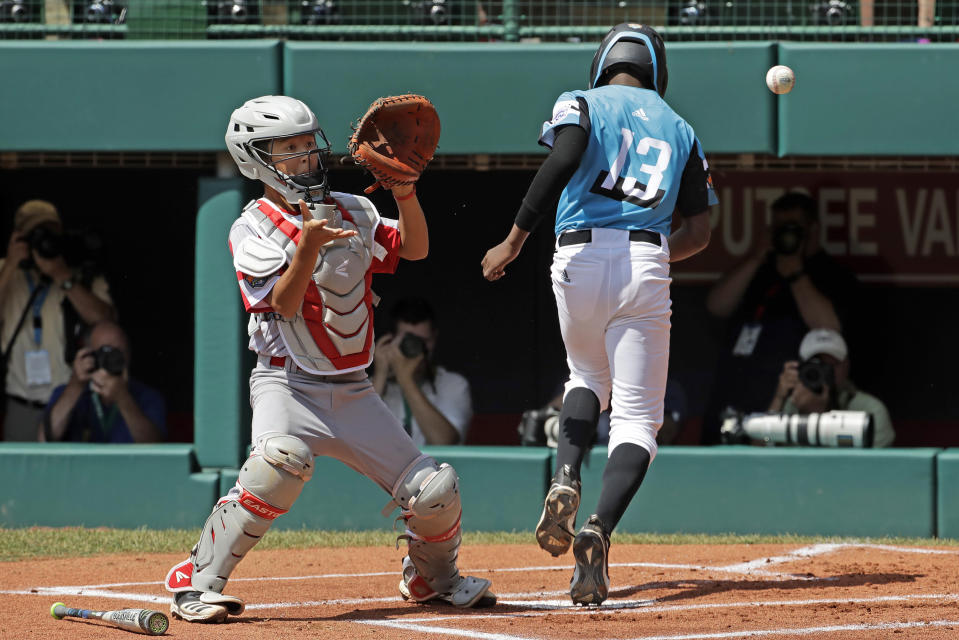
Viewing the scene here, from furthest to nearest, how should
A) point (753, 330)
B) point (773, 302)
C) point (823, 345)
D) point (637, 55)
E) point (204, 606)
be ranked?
point (753, 330) → point (773, 302) → point (823, 345) → point (637, 55) → point (204, 606)

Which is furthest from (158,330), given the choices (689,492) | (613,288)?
(613,288)

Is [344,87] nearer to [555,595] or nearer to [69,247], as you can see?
[69,247]

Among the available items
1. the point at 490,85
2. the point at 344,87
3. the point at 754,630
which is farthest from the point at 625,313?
the point at 344,87

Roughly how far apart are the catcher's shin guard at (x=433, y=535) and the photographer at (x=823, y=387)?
3.18 m

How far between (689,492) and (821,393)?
0.92 metres

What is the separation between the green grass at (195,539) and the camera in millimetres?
6148

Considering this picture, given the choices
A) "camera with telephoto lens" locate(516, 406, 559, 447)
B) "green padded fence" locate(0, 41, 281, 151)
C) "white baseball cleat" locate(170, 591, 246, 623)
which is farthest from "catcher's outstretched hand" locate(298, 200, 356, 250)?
"camera with telephoto lens" locate(516, 406, 559, 447)

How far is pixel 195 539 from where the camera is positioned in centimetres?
643

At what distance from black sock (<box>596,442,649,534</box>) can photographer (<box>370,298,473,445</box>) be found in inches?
120

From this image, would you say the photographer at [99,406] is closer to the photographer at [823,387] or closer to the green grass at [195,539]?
the green grass at [195,539]

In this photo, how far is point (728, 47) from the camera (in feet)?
22.4

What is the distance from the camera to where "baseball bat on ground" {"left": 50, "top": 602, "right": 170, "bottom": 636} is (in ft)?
12.5

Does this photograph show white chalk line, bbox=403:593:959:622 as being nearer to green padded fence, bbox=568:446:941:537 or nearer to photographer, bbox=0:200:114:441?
green padded fence, bbox=568:446:941:537

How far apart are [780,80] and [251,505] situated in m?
3.33
